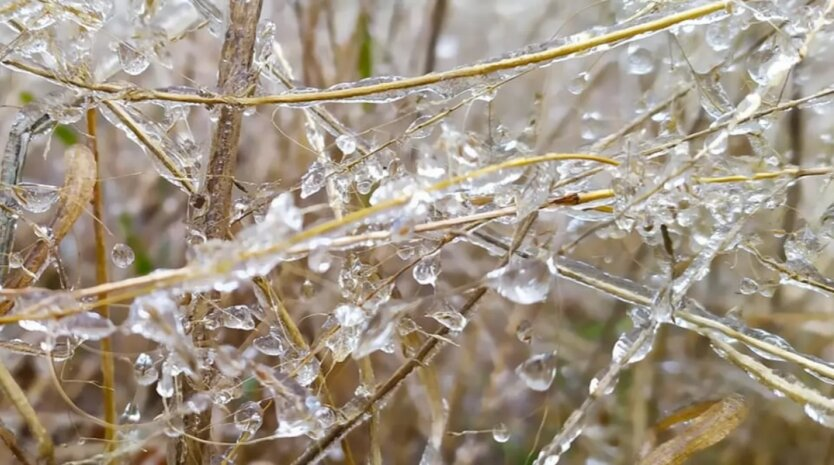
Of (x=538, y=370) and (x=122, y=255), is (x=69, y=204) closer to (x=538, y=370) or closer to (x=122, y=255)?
(x=122, y=255)

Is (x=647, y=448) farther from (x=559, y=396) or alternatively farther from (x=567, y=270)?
(x=559, y=396)

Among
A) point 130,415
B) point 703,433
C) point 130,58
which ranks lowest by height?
point 703,433

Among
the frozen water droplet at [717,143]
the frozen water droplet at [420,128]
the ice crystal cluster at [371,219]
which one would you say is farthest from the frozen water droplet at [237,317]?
the frozen water droplet at [717,143]

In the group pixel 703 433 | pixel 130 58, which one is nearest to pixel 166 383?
pixel 130 58

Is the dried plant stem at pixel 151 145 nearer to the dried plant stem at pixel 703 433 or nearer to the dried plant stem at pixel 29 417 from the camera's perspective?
the dried plant stem at pixel 29 417

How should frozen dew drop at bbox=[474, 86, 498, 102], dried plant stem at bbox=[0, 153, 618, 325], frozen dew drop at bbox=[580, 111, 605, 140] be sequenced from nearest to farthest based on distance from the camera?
dried plant stem at bbox=[0, 153, 618, 325]
frozen dew drop at bbox=[474, 86, 498, 102]
frozen dew drop at bbox=[580, 111, 605, 140]

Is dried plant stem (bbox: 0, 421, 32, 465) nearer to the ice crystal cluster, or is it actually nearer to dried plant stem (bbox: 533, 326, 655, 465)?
the ice crystal cluster

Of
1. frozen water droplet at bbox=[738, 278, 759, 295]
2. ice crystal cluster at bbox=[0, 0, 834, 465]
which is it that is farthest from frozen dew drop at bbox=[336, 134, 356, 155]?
frozen water droplet at bbox=[738, 278, 759, 295]

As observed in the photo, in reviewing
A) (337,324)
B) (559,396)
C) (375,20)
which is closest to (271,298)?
(337,324)
